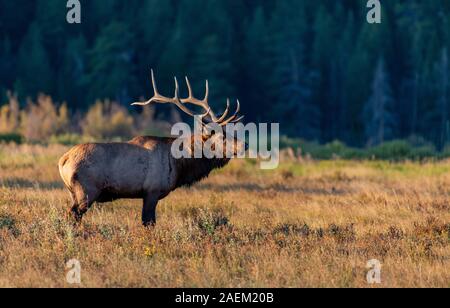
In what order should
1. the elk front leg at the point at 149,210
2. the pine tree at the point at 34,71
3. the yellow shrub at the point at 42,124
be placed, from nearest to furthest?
the elk front leg at the point at 149,210 < the yellow shrub at the point at 42,124 < the pine tree at the point at 34,71

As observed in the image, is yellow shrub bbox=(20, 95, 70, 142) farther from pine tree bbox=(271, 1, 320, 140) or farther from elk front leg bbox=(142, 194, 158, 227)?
pine tree bbox=(271, 1, 320, 140)

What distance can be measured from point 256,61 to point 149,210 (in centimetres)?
4802

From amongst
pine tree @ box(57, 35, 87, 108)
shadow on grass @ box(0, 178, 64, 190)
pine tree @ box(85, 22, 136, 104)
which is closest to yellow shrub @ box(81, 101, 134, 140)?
shadow on grass @ box(0, 178, 64, 190)

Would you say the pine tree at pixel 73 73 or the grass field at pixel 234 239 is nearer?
the grass field at pixel 234 239

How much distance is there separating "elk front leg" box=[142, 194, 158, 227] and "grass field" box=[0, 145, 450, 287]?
0.43 feet

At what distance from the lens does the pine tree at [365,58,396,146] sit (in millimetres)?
56531

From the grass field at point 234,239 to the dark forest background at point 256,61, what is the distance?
36478 millimetres

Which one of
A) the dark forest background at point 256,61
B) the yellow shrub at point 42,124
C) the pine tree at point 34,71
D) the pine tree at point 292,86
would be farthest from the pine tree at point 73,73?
the yellow shrub at point 42,124

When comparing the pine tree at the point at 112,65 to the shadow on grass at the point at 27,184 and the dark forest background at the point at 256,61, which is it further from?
the shadow on grass at the point at 27,184

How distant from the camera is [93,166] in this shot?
12.8 m

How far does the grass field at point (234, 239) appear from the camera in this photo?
10.6 m

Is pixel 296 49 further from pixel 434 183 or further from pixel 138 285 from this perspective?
pixel 138 285

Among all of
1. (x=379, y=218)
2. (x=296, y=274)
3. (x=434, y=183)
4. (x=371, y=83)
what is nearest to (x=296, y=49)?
(x=371, y=83)
